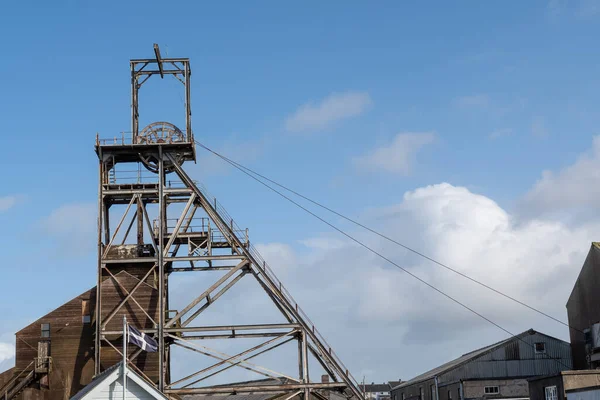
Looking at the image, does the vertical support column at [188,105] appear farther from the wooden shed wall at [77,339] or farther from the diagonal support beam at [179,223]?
the wooden shed wall at [77,339]

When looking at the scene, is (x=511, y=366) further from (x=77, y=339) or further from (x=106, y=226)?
(x=77, y=339)

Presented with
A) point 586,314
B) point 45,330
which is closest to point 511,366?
point 586,314

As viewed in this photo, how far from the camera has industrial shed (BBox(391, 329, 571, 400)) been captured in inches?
2315

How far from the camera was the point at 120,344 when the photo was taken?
4647cm

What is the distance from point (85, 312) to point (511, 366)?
30173 mm

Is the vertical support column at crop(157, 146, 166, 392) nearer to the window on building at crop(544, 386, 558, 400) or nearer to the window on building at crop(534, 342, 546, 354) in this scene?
the window on building at crop(544, 386, 558, 400)

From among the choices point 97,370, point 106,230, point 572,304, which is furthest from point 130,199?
point 572,304

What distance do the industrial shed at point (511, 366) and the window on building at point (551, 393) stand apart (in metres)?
13.7

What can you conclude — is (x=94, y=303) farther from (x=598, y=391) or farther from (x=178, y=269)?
(x=598, y=391)

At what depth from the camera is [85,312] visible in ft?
157

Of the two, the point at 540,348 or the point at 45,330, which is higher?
the point at 45,330

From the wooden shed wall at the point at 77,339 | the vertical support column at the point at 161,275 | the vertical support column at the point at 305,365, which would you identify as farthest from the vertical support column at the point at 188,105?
the vertical support column at the point at 305,365

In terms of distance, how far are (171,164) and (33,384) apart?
14665mm

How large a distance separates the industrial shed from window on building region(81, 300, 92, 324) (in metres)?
A: 26.9
